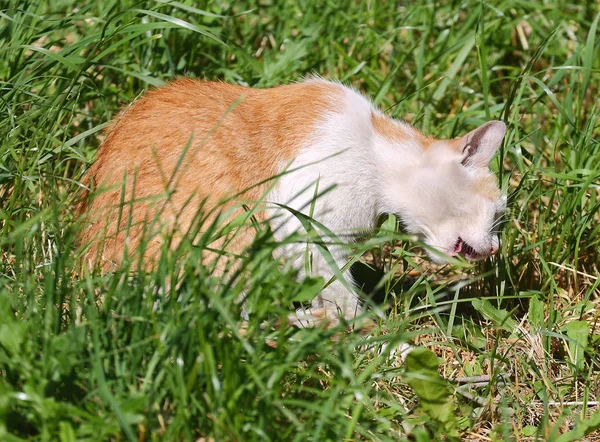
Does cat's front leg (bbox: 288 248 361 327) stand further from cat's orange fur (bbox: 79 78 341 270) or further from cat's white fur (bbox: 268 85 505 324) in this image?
cat's orange fur (bbox: 79 78 341 270)

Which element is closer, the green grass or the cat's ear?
the green grass

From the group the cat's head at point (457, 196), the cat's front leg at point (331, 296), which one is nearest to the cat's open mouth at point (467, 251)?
the cat's head at point (457, 196)

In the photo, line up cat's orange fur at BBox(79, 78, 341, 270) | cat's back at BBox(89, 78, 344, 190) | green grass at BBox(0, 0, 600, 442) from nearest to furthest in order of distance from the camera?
green grass at BBox(0, 0, 600, 442) → cat's orange fur at BBox(79, 78, 341, 270) → cat's back at BBox(89, 78, 344, 190)

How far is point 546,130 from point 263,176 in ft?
5.42

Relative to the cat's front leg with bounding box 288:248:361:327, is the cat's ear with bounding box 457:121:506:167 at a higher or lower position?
higher

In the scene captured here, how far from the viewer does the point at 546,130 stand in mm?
4070

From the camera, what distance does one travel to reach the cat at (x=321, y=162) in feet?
10.1

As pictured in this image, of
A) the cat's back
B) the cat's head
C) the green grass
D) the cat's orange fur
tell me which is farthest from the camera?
the cat's head

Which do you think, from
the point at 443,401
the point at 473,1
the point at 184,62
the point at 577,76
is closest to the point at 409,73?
Answer: the point at 473,1

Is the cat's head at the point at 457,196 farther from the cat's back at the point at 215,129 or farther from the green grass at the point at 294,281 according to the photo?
the cat's back at the point at 215,129

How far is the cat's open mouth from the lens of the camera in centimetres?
321

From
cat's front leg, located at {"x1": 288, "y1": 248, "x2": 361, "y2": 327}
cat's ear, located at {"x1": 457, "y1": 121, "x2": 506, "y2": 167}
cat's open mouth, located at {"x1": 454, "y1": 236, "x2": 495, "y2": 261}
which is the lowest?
cat's front leg, located at {"x1": 288, "y1": 248, "x2": 361, "y2": 327}

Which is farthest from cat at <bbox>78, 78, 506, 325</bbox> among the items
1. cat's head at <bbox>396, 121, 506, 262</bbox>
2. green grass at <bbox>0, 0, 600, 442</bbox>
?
green grass at <bbox>0, 0, 600, 442</bbox>

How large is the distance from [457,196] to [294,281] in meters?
1.11
